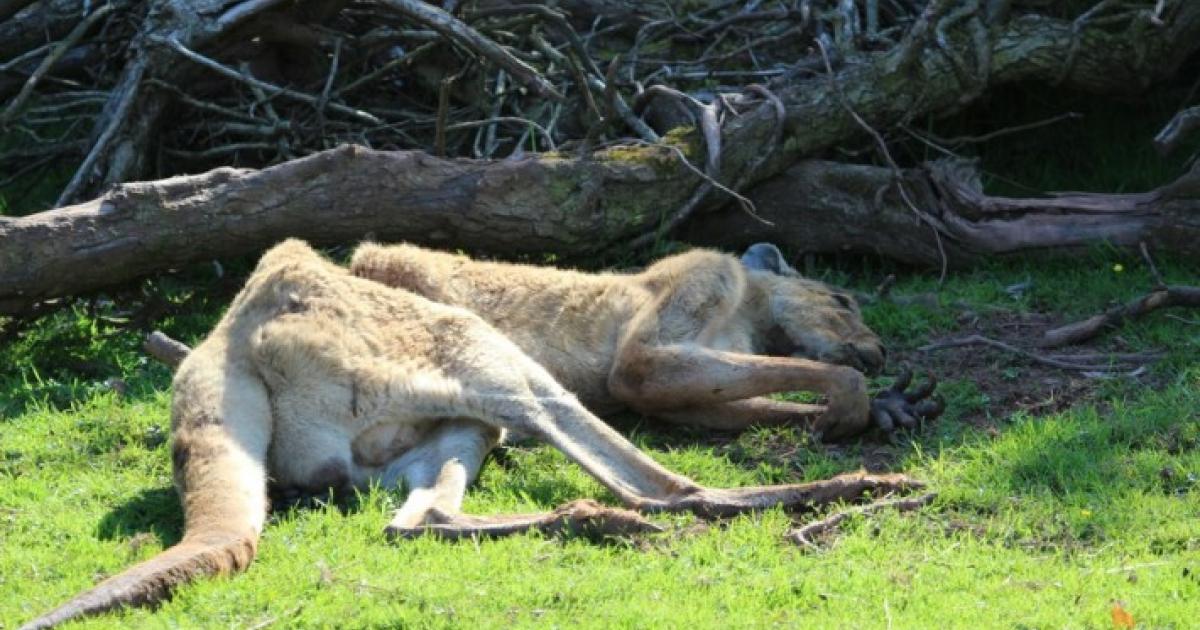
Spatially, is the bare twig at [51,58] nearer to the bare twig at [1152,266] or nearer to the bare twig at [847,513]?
the bare twig at [847,513]

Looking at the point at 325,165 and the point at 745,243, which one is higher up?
the point at 325,165

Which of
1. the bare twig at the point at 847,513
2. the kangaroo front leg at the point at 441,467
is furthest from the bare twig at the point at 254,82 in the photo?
the bare twig at the point at 847,513

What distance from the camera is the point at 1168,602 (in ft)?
14.7

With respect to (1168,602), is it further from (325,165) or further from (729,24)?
(729,24)

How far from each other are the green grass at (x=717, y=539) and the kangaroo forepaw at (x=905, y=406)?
8 centimetres

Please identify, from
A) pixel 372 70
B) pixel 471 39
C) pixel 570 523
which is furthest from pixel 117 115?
pixel 570 523

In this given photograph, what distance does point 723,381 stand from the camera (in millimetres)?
6180

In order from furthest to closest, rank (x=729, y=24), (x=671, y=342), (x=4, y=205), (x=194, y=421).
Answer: (x=729, y=24) < (x=4, y=205) < (x=671, y=342) < (x=194, y=421)

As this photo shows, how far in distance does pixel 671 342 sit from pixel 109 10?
431 centimetres

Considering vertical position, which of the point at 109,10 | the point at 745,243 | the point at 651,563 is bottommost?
the point at 745,243

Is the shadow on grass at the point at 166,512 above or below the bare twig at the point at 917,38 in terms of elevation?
below

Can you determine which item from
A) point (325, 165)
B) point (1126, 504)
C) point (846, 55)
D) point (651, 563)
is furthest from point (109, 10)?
point (1126, 504)

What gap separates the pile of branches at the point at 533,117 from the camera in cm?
738

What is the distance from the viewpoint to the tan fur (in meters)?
6.19
